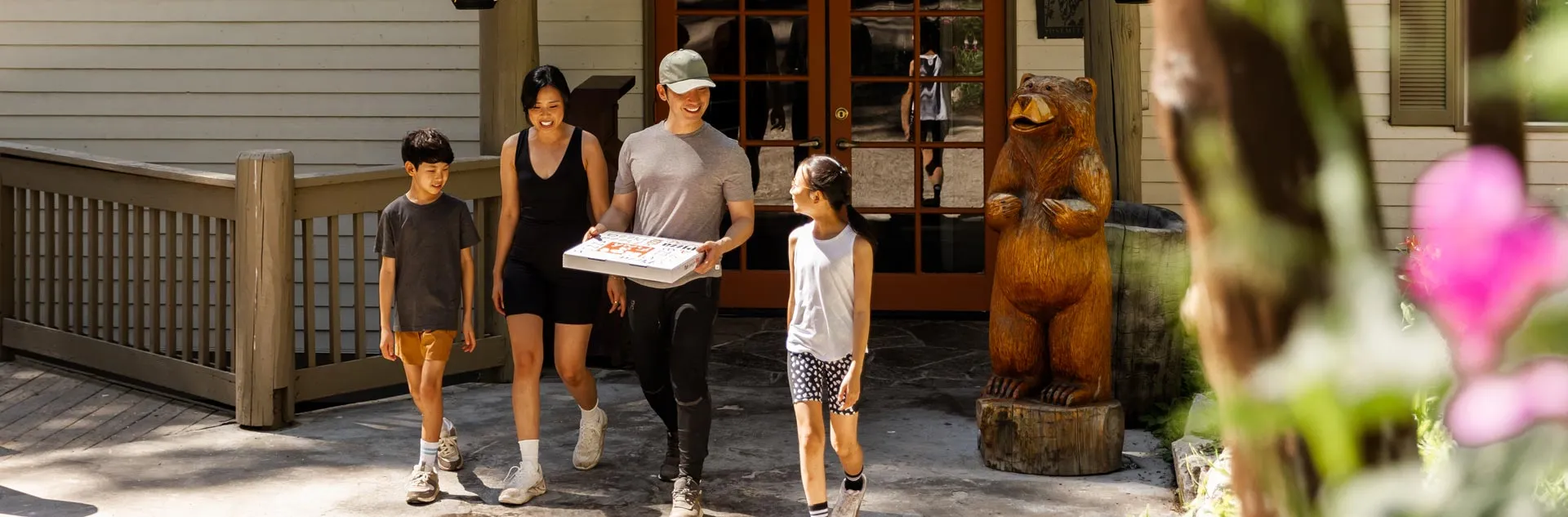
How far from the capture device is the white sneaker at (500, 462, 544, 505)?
5242 millimetres

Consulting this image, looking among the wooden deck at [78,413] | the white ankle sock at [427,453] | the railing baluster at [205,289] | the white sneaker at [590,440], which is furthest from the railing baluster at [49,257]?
the white sneaker at [590,440]

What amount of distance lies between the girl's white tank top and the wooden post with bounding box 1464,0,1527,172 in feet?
12.6

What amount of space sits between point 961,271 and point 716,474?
3.57 m

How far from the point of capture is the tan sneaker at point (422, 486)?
17.2 feet

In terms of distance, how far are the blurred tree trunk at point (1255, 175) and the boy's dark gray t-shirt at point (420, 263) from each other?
4.57 meters

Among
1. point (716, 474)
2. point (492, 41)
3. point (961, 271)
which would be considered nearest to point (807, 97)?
point (961, 271)

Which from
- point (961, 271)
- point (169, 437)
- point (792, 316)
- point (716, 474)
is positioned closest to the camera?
point (792, 316)

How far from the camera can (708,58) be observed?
8859 mm

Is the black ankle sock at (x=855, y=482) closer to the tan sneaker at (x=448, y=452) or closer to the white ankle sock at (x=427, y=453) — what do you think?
the white ankle sock at (x=427, y=453)

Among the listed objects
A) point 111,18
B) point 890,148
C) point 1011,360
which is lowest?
point 1011,360

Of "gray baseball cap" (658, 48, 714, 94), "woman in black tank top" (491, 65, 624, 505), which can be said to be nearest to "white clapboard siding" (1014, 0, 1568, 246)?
"woman in black tank top" (491, 65, 624, 505)

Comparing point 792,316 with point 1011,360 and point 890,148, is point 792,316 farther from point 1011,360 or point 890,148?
point 890,148

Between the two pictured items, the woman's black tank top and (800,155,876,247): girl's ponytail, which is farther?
the woman's black tank top

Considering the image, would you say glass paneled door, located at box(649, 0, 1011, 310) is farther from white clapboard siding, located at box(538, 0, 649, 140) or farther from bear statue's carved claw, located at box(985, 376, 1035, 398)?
bear statue's carved claw, located at box(985, 376, 1035, 398)
